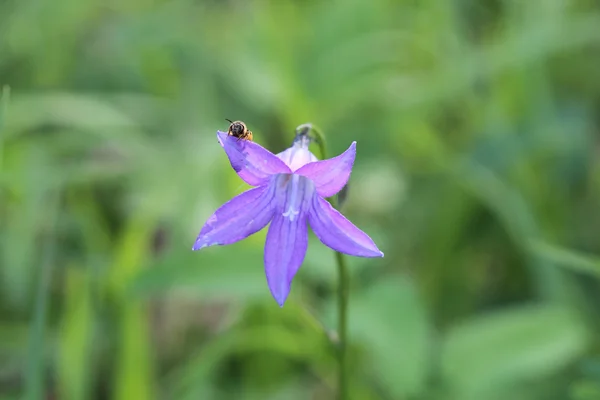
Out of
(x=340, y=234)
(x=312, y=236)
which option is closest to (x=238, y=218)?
(x=340, y=234)

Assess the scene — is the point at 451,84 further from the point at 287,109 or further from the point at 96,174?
the point at 96,174

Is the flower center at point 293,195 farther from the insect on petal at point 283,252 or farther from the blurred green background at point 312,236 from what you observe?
the blurred green background at point 312,236

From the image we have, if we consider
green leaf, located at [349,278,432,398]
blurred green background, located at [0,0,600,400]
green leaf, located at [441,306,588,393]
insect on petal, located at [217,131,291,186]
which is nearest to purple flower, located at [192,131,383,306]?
insect on petal, located at [217,131,291,186]

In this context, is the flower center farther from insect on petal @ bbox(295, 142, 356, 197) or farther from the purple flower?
insect on petal @ bbox(295, 142, 356, 197)

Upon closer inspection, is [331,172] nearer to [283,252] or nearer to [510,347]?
[283,252]

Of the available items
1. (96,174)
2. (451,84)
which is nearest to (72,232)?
(96,174)

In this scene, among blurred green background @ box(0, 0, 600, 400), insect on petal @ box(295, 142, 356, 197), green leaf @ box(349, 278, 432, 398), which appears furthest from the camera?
blurred green background @ box(0, 0, 600, 400)
